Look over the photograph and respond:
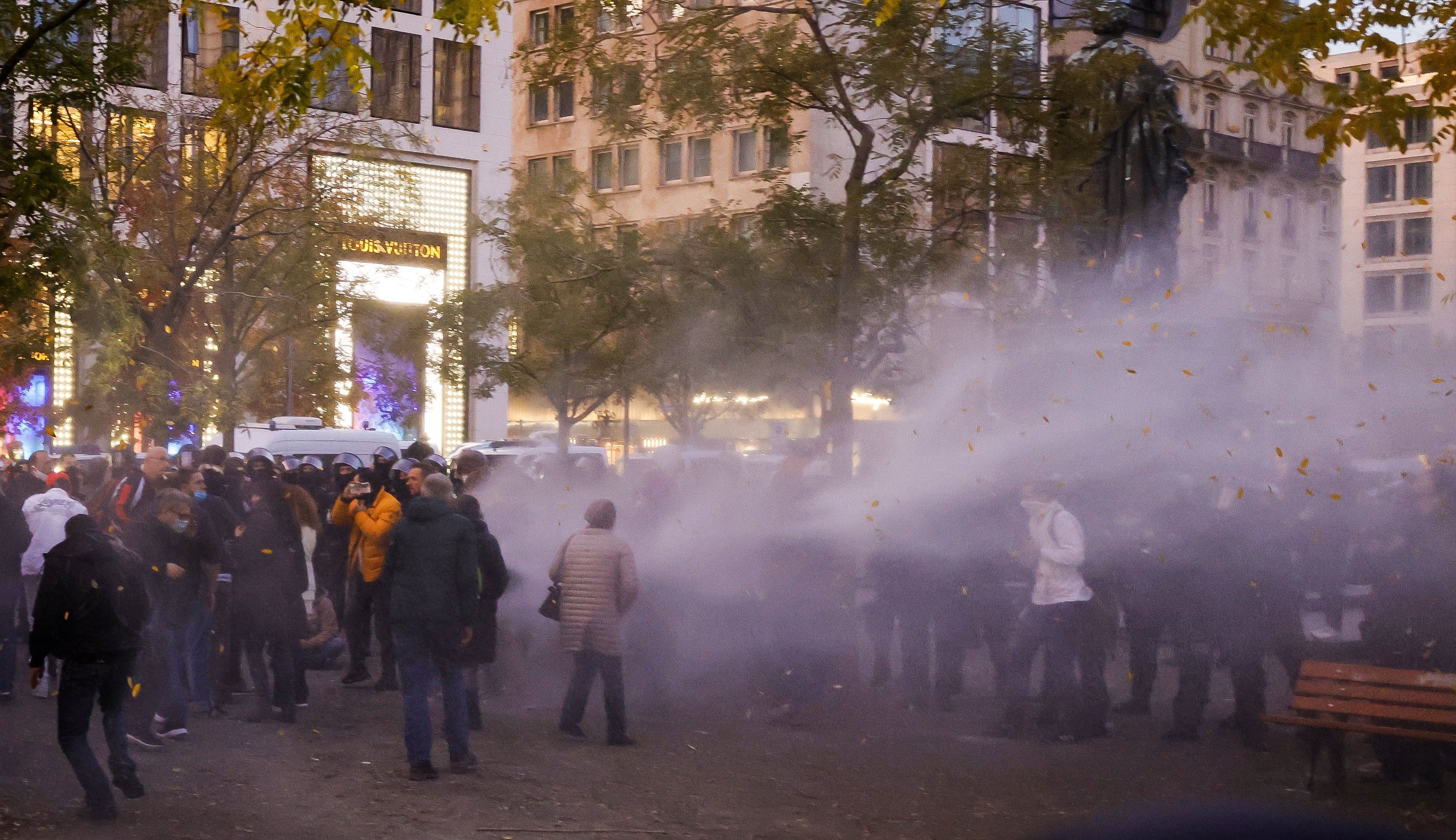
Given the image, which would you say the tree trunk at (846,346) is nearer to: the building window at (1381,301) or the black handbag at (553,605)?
the black handbag at (553,605)

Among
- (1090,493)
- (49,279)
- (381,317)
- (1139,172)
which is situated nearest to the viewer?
(49,279)

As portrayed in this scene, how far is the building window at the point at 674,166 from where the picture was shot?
42.1m

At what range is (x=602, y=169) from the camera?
4288 centimetres

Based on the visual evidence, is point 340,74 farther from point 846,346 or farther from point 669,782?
point 669,782

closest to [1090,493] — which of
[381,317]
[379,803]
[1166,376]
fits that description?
[1166,376]

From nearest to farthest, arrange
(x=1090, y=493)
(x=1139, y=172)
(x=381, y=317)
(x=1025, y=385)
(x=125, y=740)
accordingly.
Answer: (x=125, y=740) < (x=1139, y=172) < (x=1090, y=493) < (x=1025, y=385) < (x=381, y=317)

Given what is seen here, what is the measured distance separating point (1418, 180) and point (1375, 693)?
56674 mm

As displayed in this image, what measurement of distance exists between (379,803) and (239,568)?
2964mm

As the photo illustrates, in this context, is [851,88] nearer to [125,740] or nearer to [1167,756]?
[1167,756]

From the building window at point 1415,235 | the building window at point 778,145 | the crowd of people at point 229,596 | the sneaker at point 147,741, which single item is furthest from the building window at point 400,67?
the building window at point 1415,235

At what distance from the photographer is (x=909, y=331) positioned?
542 inches

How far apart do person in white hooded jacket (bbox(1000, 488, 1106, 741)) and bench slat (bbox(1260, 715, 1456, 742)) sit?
5.27ft

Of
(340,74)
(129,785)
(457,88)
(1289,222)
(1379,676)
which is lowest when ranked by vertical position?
(129,785)

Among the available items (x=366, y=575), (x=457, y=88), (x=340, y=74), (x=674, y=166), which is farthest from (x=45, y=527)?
(x=674, y=166)
